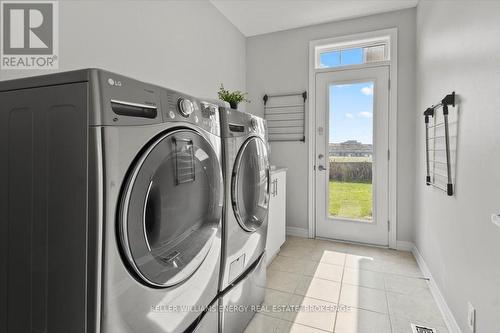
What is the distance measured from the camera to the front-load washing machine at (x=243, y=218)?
54.4 inches

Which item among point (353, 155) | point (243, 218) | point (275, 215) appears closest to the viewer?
point (243, 218)

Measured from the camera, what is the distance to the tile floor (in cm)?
172

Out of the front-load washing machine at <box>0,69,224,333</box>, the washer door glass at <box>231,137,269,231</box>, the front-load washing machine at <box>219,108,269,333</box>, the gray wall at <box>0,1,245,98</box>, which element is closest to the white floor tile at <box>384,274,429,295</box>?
the front-load washing machine at <box>219,108,269,333</box>

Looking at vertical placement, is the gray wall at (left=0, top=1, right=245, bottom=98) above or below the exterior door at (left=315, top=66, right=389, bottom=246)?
above

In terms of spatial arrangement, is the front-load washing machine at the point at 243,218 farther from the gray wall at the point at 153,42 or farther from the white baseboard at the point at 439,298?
the white baseboard at the point at 439,298

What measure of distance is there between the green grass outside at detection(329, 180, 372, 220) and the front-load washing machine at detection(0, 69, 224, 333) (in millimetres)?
2573

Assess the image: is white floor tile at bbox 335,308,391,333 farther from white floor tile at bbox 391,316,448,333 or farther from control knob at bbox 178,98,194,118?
control knob at bbox 178,98,194,118

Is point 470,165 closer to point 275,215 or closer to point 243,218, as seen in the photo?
point 243,218

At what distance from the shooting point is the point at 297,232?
3447 millimetres

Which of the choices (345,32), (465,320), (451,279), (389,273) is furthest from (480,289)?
(345,32)

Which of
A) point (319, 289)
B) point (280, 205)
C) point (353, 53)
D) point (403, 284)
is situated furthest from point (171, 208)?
point (353, 53)

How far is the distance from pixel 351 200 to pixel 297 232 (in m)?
0.81

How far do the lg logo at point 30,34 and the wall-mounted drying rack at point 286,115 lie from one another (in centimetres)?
248

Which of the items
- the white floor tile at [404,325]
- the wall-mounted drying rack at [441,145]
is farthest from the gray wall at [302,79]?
the white floor tile at [404,325]
